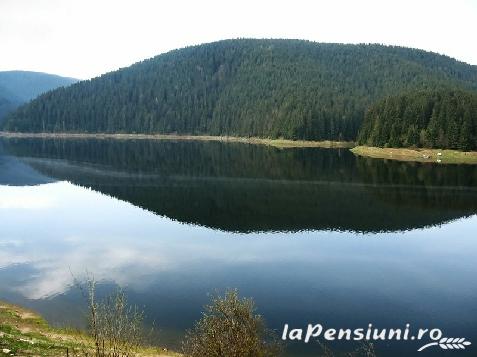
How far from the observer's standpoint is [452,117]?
519 ft

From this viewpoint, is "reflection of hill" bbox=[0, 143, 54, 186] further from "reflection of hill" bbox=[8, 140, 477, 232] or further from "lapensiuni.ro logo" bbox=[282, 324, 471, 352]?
"lapensiuni.ro logo" bbox=[282, 324, 471, 352]

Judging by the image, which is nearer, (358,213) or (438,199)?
→ (358,213)

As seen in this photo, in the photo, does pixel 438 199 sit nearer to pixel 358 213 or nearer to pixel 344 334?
pixel 358 213

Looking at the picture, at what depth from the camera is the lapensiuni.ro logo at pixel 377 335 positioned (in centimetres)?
3195

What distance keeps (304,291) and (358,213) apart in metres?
35.6

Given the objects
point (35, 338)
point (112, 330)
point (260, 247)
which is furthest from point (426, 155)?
point (112, 330)

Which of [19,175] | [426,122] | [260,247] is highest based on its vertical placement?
[426,122]

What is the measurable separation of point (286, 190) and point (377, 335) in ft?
206

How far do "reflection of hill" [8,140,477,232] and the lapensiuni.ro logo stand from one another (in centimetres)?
3071

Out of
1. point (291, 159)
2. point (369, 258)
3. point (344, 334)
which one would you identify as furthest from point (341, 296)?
point (291, 159)

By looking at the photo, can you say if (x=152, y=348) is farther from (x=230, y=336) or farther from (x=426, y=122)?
(x=426, y=122)

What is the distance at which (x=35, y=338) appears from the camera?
2856 cm

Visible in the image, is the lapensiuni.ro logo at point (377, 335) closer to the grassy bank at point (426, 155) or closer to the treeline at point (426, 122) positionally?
the grassy bank at point (426, 155)

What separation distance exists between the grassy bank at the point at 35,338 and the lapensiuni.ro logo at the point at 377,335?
9019 mm
